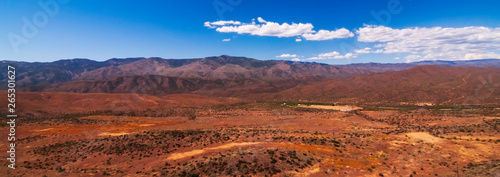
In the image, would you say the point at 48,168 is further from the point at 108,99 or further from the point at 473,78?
the point at 473,78

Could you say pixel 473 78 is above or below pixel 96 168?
above

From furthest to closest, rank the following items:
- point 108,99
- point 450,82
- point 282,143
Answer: point 450,82
point 108,99
point 282,143

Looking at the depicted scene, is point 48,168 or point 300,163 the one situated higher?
point 300,163

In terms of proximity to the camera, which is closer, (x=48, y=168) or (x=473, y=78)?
(x=48, y=168)

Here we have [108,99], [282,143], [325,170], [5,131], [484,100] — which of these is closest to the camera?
[325,170]

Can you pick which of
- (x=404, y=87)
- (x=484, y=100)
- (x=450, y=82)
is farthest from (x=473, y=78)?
(x=484, y=100)

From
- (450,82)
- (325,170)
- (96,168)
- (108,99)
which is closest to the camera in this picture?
(325,170)

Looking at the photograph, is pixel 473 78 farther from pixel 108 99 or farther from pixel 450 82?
pixel 108 99

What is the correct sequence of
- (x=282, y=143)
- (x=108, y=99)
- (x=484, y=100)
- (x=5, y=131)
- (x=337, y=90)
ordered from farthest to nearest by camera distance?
(x=337, y=90) < (x=108, y=99) < (x=484, y=100) < (x=5, y=131) < (x=282, y=143)

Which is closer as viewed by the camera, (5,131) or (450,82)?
(5,131)
